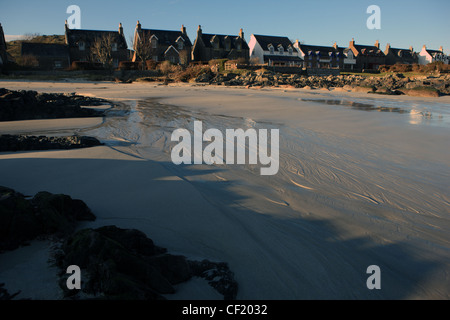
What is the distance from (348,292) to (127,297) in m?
1.78

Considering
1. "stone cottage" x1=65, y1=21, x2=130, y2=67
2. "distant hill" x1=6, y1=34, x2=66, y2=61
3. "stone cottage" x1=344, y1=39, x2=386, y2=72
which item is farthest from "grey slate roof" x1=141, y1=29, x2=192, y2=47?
"stone cottage" x1=344, y1=39, x2=386, y2=72

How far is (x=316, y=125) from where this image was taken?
9.81 meters

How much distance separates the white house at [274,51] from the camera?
182 feet

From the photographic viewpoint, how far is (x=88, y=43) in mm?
48688

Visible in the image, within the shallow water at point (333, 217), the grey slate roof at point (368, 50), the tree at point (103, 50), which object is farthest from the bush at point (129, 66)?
the grey slate roof at point (368, 50)

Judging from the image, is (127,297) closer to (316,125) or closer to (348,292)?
(348,292)

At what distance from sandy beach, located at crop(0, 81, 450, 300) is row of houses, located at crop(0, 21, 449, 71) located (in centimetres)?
3906

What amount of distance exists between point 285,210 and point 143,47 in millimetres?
45191

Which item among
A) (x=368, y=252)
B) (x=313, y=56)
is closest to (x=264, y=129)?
(x=368, y=252)

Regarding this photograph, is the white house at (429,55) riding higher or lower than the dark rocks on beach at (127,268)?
higher

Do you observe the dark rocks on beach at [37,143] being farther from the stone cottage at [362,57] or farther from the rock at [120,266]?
the stone cottage at [362,57]

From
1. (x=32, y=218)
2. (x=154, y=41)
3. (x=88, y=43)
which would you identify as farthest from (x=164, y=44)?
(x=32, y=218)

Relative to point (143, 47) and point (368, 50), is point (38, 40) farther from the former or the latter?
point (368, 50)

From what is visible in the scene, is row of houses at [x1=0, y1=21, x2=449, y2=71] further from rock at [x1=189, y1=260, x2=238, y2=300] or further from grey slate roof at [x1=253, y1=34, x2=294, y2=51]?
rock at [x1=189, y1=260, x2=238, y2=300]
